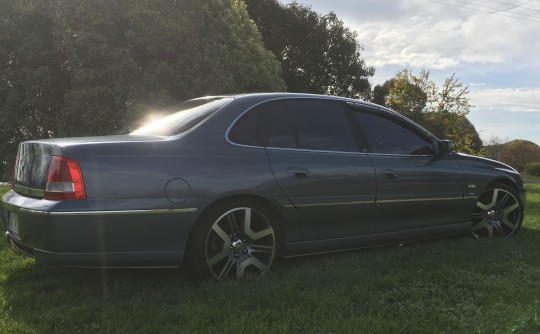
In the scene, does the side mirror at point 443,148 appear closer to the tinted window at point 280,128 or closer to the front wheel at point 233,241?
the tinted window at point 280,128

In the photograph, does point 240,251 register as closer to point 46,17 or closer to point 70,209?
point 70,209

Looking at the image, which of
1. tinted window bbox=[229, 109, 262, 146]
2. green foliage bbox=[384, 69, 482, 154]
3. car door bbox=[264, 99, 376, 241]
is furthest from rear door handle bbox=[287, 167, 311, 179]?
green foliage bbox=[384, 69, 482, 154]

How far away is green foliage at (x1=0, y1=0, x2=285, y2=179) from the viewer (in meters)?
11.4

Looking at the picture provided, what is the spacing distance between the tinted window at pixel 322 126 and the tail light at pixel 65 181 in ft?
5.74

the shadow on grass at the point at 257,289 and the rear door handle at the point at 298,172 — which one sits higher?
the rear door handle at the point at 298,172

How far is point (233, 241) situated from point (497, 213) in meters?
3.45

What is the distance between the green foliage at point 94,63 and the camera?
11.4 metres

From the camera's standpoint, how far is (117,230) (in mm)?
3047

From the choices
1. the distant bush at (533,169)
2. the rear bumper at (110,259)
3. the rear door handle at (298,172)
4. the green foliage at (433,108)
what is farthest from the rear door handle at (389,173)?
the distant bush at (533,169)

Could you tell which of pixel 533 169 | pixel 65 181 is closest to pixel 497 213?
pixel 65 181

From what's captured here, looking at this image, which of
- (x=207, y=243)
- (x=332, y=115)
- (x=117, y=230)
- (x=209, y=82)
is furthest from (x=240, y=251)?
(x=209, y=82)

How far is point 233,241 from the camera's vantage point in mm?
3506

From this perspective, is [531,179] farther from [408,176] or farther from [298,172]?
[298,172]

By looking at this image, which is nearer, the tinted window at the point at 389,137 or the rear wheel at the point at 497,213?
the tinted window at the point at 389,137
